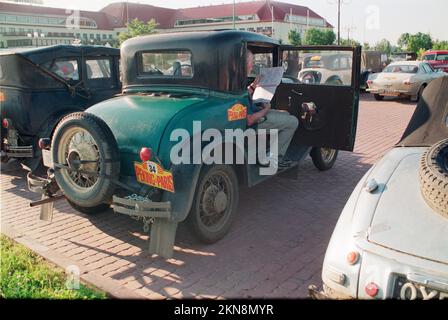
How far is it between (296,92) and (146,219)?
3255mm

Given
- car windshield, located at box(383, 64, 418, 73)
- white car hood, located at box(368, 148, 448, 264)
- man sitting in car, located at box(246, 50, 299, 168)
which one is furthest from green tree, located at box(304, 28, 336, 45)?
white car hood, located at box(368, 148, 448, 264)

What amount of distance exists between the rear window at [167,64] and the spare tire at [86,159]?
4.21 ft

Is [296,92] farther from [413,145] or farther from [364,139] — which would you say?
[364,139]

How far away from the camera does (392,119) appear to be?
12.1 meters

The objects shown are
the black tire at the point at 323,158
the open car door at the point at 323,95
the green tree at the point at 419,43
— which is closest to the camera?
the open car door at the point at 323,95

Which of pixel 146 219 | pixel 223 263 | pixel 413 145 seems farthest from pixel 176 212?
pixel 413 145

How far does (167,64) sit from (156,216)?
2100mm

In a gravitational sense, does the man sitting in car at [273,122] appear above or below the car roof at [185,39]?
below

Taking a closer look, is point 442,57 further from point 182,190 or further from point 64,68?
point 182,190

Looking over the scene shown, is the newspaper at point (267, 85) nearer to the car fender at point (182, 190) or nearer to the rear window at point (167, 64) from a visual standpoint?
the rear window at point (167, 64)

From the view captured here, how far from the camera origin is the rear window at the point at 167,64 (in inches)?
184

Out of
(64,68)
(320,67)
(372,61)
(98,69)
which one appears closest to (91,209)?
A: (64,68)

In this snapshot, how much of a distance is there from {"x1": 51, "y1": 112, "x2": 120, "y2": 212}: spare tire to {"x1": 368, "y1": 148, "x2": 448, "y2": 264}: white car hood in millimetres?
2406

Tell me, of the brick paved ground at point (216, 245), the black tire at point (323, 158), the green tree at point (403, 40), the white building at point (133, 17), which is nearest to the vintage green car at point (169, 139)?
the brick paved ground at point (216, 245)
